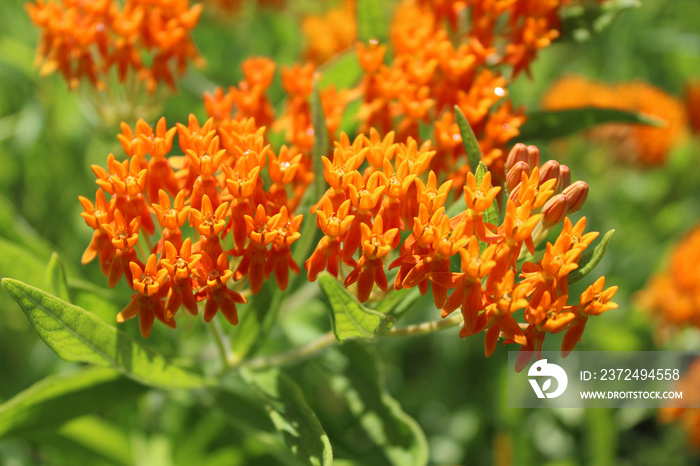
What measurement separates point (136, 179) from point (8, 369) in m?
2.11

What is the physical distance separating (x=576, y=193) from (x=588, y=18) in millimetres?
915

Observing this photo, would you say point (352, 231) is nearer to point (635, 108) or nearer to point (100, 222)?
point (100, 222)

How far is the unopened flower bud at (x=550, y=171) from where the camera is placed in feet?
5.94

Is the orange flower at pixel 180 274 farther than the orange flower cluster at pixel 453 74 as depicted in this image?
No

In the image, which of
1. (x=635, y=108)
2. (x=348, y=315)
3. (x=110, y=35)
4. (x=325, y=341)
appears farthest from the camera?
(x=635, y=108)

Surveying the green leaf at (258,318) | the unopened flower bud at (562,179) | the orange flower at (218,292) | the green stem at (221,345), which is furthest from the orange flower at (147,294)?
the unopened flower bud at (562,179)

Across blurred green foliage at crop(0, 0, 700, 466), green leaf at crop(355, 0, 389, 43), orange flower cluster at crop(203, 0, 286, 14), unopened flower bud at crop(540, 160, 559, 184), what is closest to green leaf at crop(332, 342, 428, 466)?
blurred green foliage at crop(0, 0, 700, 466)

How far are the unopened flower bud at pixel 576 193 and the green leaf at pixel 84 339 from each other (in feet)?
4.07

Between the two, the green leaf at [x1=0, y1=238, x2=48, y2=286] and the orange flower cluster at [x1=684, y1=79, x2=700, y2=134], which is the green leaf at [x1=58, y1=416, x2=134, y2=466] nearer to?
the green leaf at [x1=0, y1=238, x2=48, y2=286]

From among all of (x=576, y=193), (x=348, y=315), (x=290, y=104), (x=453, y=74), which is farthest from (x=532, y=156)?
(x=290, y=104)

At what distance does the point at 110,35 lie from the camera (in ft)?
8.19

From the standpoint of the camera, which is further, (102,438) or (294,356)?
(102,438)

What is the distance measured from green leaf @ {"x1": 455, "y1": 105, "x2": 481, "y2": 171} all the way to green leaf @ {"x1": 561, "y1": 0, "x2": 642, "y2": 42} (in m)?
0.81

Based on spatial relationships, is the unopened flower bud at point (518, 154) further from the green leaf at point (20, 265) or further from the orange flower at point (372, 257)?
the green leaf at point (20, 265)
